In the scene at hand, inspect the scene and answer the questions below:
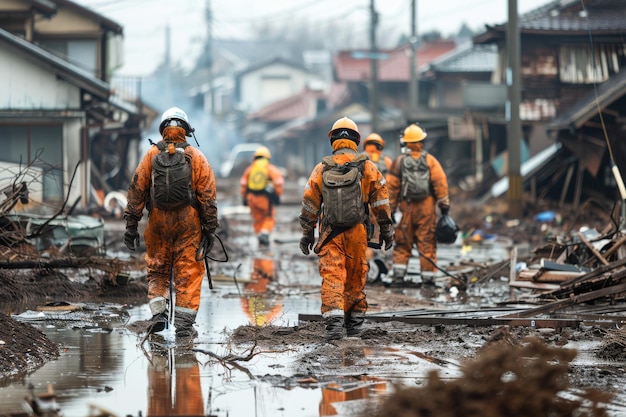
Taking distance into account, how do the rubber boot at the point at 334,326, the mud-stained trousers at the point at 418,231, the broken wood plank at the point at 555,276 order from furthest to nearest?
the mud-stained trousers at the point at 418,231
the broken wood plank at the point at 555,276
the rubber boot at the point at 334,326

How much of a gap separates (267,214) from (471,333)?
37.8 ft

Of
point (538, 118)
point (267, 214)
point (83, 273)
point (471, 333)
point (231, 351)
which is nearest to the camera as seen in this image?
point (231, 351)

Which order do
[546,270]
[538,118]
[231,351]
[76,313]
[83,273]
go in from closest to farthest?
[231,351] → [76,313] → [546,270] → [83,273] → [538,118]

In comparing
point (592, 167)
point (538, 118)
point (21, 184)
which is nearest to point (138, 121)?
point (538, 118)

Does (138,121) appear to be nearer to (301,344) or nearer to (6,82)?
(6,82)

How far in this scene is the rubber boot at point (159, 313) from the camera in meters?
9.61

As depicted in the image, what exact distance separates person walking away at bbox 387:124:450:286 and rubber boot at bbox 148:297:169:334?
4.69 m

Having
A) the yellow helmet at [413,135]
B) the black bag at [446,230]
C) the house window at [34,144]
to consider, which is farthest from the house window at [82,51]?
the black bag at [446,230]

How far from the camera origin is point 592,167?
24.8 m

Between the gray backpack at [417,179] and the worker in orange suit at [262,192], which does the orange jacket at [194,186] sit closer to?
the gray backpack at [417,179]

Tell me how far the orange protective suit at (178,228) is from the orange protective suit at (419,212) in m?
4.42

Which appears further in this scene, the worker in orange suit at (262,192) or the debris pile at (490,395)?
the worker in orange suit at (262,192)

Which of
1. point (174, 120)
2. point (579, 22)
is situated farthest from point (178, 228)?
point (579, 22)

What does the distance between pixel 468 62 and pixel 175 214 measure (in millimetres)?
38654
